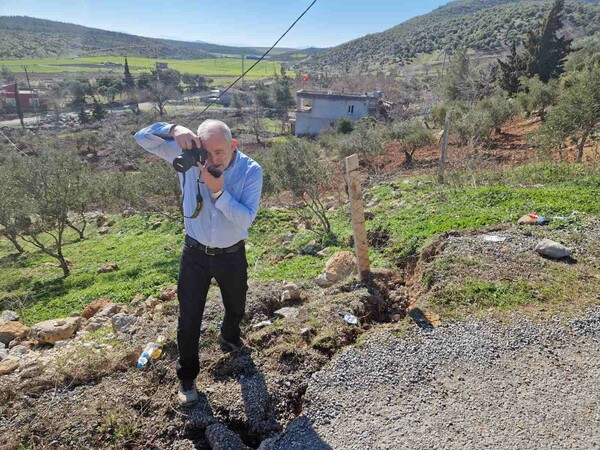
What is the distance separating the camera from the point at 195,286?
3230 mm

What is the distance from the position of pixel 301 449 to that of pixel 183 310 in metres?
1.49

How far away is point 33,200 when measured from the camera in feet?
42.9

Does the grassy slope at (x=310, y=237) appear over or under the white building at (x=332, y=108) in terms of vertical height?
under

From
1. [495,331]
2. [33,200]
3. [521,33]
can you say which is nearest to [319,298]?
[495,331]

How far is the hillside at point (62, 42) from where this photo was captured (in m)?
101

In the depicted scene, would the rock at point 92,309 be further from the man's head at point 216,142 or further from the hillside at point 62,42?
the hillside at point 62,42

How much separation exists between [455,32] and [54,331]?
100m

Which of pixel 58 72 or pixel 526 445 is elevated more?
pixel 58 72

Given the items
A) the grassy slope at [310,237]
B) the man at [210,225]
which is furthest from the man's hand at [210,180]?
the grassy slope at [310,237]

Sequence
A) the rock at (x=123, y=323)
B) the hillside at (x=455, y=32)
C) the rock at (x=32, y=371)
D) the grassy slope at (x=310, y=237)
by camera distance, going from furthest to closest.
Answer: the hillside at (x=455, y=32) < the grassy slope at (x=310, y=237) < the rock at (x=123, y=323) < the rock at (x=32, y=371)

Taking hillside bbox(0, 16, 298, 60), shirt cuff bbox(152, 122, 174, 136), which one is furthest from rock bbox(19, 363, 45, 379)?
hillside bbox(0, 16, 298, 60)

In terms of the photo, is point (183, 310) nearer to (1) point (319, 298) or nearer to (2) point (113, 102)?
(1) point (319, 298)

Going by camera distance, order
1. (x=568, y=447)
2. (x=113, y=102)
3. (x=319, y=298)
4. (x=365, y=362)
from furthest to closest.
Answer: (x=113, y=102)
(x=319, y=298)
(x=365, y=362)
(x=568, y=447)

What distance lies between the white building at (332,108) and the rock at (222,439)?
140 feet
